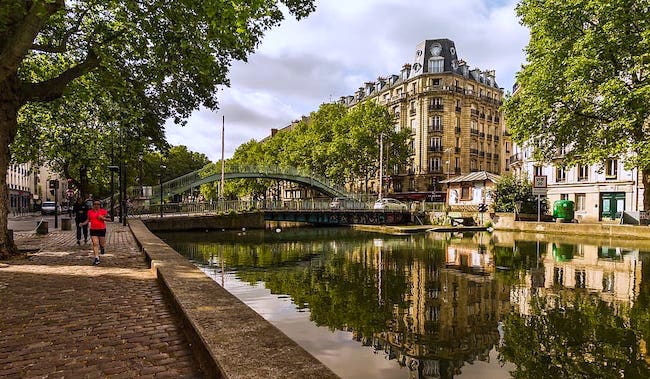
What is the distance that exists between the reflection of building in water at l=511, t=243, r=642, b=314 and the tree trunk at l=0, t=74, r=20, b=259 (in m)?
13.4

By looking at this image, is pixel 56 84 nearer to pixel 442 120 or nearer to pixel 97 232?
pixel 97 232

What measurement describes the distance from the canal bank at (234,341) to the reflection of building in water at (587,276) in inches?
242

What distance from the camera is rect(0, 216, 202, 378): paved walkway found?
13.9 ft

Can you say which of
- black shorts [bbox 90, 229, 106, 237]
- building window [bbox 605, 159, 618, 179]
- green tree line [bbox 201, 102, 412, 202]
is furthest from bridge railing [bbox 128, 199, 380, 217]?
black shorts [bbox 90, 229, 106, 237]

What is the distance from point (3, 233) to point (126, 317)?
8416mm

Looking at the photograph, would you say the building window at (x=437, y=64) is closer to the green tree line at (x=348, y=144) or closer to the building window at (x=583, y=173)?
the green tree line at (x=348, y=144)

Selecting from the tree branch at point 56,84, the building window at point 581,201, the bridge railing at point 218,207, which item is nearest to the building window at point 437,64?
the building window at point 581,201

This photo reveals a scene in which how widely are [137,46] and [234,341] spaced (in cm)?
1140

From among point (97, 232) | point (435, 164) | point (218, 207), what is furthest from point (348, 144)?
point (97, 232)

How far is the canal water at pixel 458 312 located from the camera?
19.0 feet

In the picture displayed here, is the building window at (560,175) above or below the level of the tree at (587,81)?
below

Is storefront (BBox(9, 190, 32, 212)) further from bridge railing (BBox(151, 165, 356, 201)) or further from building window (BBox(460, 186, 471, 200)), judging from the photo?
building window (BBox(460, 186, 471, 200))

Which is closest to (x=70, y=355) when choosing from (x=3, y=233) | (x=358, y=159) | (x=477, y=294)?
(x=477, y=294)

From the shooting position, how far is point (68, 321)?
5.81 metres
